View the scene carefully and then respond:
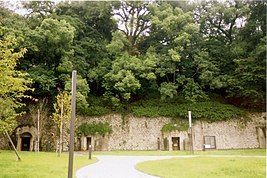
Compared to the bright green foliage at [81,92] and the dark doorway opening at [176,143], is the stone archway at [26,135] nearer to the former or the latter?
the bright green foliage at [81,92]

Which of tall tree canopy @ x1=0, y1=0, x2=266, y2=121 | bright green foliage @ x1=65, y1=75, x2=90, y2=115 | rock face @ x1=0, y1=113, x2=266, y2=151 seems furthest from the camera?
rock face @ x1=0, y1=113, x2=266, y2=151

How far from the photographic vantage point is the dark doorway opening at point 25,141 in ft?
103

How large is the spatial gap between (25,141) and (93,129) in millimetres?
6501

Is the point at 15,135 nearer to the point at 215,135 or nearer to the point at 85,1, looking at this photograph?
the point at 85,1

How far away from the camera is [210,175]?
12008mm

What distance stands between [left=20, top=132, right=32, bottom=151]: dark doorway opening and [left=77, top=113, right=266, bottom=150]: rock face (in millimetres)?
4914

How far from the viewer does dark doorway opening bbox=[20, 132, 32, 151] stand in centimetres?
3147

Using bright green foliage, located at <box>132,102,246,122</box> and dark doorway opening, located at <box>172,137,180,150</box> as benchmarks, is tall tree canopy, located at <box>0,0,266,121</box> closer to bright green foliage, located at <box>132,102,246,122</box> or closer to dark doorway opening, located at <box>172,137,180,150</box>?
bright green foliage, located at <box>132,102,246,122</box>

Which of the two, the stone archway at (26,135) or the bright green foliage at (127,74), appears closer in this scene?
the stone archway at (26,135)

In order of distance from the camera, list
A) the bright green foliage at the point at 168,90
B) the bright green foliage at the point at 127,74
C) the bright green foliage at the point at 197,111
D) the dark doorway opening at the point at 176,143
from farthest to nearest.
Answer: the bright green foliage at the point at 197,111 < the bright green foliage at the point at 168,90 < the dark doorway opening at the point at 176,143 < the bright green foliage at the point at 127,74

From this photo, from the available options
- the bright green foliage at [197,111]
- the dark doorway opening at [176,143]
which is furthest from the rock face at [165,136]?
the bright green foliage at [197,111]

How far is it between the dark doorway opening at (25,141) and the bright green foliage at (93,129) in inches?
180

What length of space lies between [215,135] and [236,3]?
44.7 feet

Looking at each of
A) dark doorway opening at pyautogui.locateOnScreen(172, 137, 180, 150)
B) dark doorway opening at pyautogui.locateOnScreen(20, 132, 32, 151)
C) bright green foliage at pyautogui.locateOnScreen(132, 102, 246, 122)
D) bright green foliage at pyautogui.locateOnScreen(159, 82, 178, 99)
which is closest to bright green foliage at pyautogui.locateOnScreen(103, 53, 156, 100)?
bright green foliage at pyautogui.locateOnScreen(159, 82, 178, 99)
